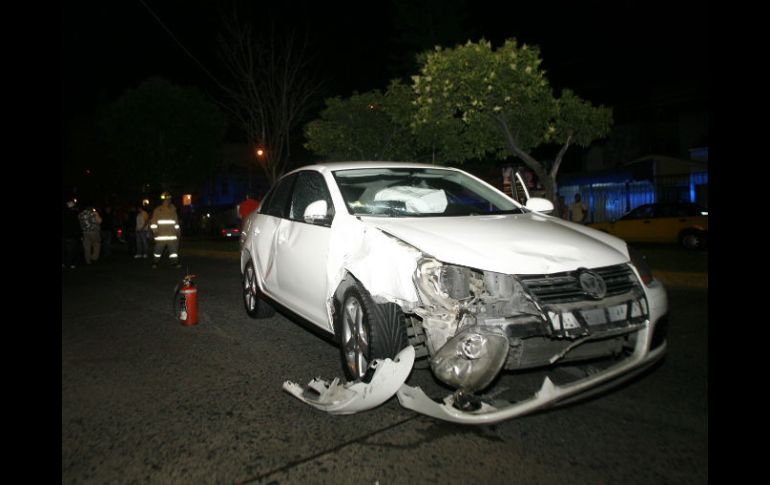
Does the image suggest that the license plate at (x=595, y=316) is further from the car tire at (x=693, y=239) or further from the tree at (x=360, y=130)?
the tree at (x=360, y=130)

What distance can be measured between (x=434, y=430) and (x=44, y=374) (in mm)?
2328

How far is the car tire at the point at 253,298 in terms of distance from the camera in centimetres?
649

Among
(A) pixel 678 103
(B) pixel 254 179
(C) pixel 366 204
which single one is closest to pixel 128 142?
(B) pixel 254 179

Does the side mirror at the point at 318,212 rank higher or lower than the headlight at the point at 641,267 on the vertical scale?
higher

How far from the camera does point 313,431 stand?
3.41 meters

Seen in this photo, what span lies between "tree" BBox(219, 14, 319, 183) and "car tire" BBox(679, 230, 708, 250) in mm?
12811

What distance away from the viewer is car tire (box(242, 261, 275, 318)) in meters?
6.49

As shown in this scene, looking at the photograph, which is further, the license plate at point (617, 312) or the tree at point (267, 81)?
the tree at point (267, 81)

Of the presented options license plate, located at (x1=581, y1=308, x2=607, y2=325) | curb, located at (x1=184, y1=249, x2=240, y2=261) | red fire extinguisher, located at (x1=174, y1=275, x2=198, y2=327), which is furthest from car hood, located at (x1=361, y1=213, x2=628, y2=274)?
curb, located at (x1=184, y1=249, x2=240, y2=261)

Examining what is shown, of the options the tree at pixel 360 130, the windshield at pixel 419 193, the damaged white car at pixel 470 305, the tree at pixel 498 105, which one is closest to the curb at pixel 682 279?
the tree at pixel 498 105

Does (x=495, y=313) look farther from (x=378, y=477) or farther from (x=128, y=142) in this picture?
(x=128, y=142)

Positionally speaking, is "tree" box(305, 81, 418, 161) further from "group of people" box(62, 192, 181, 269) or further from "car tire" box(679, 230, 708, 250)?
"car tire" box(679, 230, 708, 250)

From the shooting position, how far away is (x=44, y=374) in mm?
3369

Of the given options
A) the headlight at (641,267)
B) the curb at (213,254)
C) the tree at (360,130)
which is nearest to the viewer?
the headlight at (641,267)
